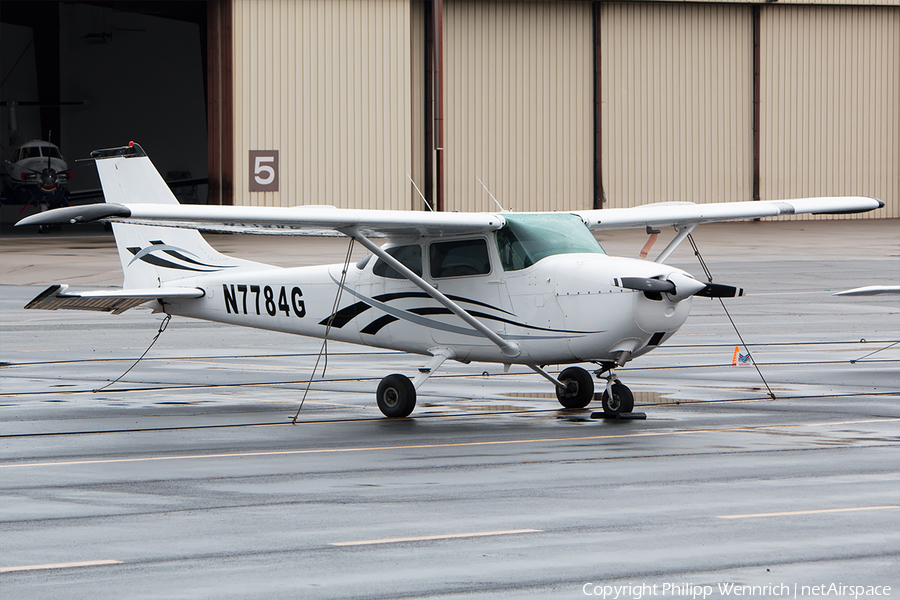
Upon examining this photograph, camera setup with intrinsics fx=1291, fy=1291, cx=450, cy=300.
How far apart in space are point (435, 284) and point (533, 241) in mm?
1144

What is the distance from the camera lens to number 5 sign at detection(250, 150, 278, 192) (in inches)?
1539

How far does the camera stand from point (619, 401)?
1262 centimetres

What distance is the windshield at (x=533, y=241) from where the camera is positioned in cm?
1278

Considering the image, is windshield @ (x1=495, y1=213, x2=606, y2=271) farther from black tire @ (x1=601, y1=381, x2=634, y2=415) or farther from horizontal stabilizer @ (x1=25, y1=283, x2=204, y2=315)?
horizontal stabilizer @ (x1=25, y1=283, x2=204, y2=315)

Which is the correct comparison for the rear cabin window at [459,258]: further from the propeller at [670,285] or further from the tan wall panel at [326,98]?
the tan wall panel at [326,98]

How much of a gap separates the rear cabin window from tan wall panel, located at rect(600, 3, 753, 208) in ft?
99.4

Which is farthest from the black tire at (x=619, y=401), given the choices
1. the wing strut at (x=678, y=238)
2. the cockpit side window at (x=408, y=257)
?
the cockpit side window at (x=408, y=257)

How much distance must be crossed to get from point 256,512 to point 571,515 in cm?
206

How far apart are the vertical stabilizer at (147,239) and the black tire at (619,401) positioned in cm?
468

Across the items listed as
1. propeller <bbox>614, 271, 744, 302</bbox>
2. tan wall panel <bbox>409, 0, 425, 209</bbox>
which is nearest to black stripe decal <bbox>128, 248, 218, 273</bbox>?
propeller <bbox>614, 271, 744, 302</bbox>

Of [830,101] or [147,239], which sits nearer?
[147,239]

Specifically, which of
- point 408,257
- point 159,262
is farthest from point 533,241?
point 159,262

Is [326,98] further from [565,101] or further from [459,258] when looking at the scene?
[459,258]

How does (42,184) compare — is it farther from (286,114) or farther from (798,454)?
(798,454)
